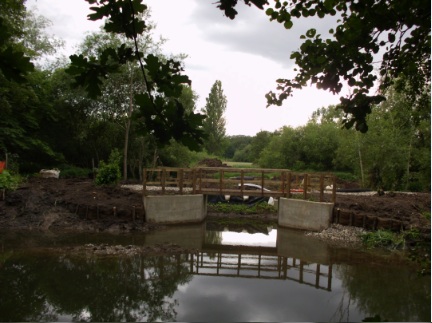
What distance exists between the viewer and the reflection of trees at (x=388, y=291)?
244 inches

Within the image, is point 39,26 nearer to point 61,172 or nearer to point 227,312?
point 61,172

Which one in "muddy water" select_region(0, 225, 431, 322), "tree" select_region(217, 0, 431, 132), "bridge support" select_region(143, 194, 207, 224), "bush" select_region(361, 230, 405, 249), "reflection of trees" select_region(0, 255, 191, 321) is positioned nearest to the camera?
"tree" select_region(217, 0, 431, 132)

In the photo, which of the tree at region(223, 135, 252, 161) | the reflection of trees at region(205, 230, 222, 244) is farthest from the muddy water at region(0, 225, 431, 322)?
the tree at region(223, 135, 252, 161)

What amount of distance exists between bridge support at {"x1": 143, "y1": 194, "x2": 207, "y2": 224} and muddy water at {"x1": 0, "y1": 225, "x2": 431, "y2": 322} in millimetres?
2048

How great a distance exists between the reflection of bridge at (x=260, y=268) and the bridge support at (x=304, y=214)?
3137mm

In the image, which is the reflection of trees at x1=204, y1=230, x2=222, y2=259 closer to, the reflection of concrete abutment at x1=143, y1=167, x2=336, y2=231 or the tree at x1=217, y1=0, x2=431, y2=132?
the reflection of concrete abutment at x1=143, y1=167, x2=336, y2=231

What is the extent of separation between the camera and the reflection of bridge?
8312 mm

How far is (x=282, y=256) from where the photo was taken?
10.0 meters

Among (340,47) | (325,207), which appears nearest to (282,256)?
(325,207)

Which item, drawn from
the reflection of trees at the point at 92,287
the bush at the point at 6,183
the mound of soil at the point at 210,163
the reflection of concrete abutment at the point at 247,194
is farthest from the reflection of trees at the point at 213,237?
the mound of soil at the point at 210,163

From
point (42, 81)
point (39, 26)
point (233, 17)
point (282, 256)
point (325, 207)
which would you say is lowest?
point (282, 256)

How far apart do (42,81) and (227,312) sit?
1907cm

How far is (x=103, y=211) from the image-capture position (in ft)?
41.7

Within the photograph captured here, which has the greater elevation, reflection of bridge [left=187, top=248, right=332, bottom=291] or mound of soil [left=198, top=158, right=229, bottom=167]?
mound of soil [left=198, top=158, right=229, bottom=167]
